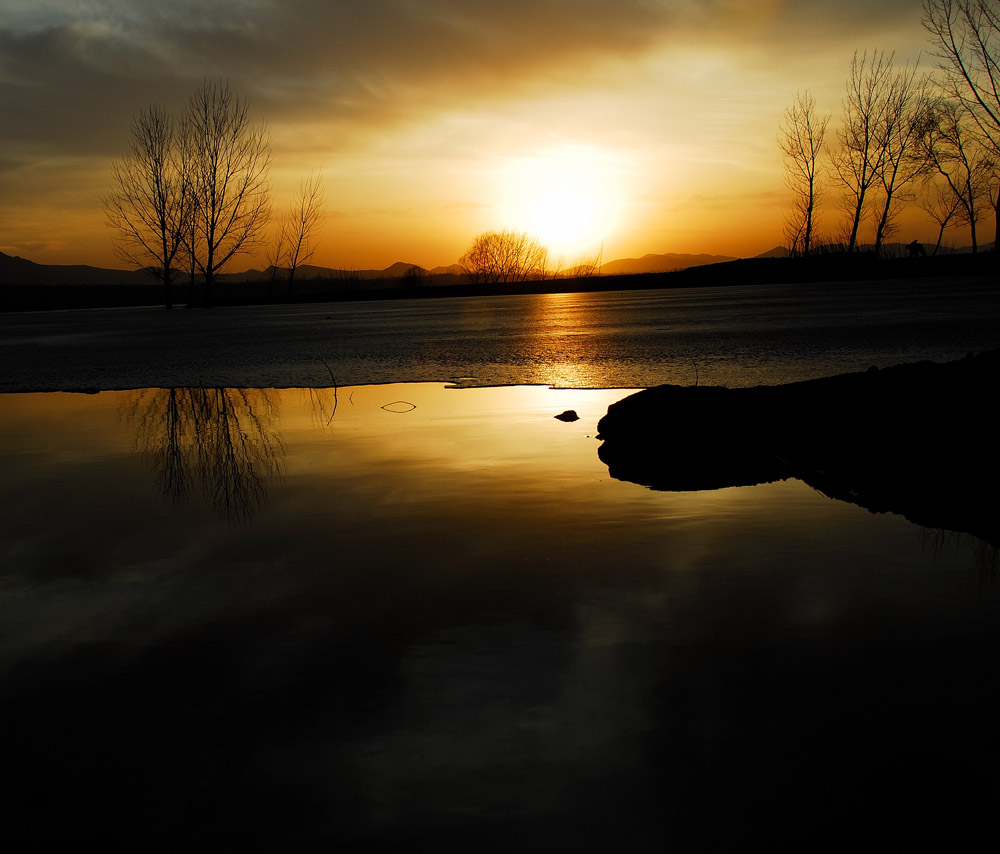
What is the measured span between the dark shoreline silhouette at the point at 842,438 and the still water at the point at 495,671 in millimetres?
382

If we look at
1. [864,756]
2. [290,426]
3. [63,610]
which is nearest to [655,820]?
[864,756]

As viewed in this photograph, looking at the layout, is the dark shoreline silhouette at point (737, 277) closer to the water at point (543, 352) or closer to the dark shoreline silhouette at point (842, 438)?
the water at point (543, 352)

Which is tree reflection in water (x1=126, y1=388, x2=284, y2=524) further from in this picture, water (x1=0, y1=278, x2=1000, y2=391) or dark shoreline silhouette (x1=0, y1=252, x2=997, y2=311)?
dark shoreline silhouette (x1=0, y1=252, x2=997, y2=311)

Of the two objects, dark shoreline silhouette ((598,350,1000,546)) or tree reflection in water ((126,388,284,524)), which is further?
tree reflection in water ((126,388,284,524))

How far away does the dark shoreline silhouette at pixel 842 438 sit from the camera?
4.84 m

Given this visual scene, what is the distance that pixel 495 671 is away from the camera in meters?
2.62

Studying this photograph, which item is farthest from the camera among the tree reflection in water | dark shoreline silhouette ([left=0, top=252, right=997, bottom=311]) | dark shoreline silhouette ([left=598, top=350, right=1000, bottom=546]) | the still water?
dark shoreline silhouette ([left=0, top=252, right=997, bottom=311])

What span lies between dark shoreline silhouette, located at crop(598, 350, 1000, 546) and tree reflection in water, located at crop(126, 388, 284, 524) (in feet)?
8.43

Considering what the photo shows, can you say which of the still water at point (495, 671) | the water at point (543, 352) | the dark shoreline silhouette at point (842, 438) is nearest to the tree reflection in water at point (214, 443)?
the still water at point (495, 671)

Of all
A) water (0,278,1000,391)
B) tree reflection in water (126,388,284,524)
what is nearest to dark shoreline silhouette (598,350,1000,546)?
tree reflection in water (126,388,284,524)

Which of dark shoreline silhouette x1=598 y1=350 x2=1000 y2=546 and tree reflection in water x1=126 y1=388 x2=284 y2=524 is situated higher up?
dark shoreline silhouette x1=598 y1=350 x2=1000 y2=546

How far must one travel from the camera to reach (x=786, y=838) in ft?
5.98

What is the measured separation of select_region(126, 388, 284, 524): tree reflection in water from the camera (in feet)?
17.3

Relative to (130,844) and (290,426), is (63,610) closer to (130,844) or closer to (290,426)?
(130,844)
